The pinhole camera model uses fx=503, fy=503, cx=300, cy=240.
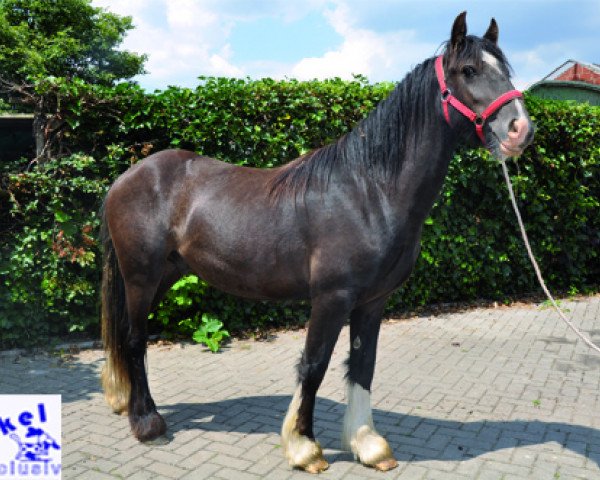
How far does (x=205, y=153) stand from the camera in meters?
5.54

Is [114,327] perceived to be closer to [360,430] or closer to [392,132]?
[360,430]

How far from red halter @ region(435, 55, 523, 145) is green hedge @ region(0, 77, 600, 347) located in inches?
123

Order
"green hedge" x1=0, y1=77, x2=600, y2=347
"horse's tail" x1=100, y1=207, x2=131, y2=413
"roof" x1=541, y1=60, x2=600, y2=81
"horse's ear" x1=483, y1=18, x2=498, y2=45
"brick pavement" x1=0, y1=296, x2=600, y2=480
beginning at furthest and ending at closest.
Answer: "roof" x1=541, y1=60, x2=600, y2=81 → "green hedge" x1=0, y1=77, x2=600, y2=347 → "horse's tail" x1=100, y1=207, x2=131, y2=413 → "brick pavement" x1=0, y1=296, x2=600, y2=480 → "horse's ear" x1=483, y1=18, x2=498, y2=45

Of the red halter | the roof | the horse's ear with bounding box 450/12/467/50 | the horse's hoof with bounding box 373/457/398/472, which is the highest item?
the roof

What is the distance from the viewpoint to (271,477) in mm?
2900

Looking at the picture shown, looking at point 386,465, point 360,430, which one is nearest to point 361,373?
point 360,430

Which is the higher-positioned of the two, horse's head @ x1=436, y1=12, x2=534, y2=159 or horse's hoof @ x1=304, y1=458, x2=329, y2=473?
horse's head @ x1=436, y1=12, x2=534, y2=159

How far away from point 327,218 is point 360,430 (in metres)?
1.35

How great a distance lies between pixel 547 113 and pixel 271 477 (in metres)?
6.53

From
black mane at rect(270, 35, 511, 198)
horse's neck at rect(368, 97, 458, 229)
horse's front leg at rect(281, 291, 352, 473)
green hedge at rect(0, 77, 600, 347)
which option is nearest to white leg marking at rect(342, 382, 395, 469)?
horse's front leg at rect(281, 291, 352, 473)

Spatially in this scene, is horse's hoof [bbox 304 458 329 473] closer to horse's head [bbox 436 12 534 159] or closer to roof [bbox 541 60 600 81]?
horse's head [bbox 436 12 534 159]

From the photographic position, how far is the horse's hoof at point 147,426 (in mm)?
3318

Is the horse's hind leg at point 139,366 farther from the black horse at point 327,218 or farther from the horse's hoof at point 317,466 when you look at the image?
the horse's hoof at point 317,466

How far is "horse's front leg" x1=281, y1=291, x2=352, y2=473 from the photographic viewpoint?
2791 millimetres
